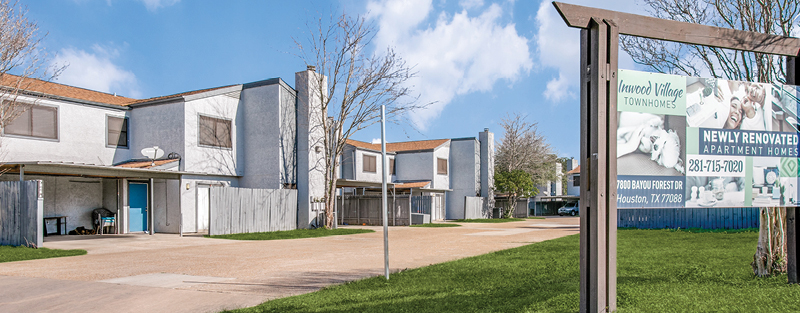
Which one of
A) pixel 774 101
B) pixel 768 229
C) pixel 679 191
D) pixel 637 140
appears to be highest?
pixel 774 101

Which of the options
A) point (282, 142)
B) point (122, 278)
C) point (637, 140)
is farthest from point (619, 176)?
point (282, 142)

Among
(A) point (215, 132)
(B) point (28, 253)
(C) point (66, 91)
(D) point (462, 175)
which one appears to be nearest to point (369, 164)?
(D) point (462, 175)

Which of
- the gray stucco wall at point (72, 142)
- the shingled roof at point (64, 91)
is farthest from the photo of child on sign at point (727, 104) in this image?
the gray stucco wall at point (72, 142)

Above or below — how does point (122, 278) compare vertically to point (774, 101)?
below

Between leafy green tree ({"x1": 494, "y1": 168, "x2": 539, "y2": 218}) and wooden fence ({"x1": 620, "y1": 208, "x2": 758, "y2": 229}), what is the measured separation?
1520 cm

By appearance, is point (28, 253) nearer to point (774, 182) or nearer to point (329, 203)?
point (329, 203)

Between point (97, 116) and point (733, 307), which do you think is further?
point (97, 116)

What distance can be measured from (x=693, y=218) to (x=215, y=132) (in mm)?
20319

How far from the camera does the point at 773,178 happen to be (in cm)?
625

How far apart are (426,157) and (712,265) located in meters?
30.5

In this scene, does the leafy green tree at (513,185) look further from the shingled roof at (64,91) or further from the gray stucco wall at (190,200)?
the shingled roof at (64,91)

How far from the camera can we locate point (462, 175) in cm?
4125

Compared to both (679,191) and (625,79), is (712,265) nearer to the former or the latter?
(679,191)

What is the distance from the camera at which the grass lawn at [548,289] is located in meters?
5.67
